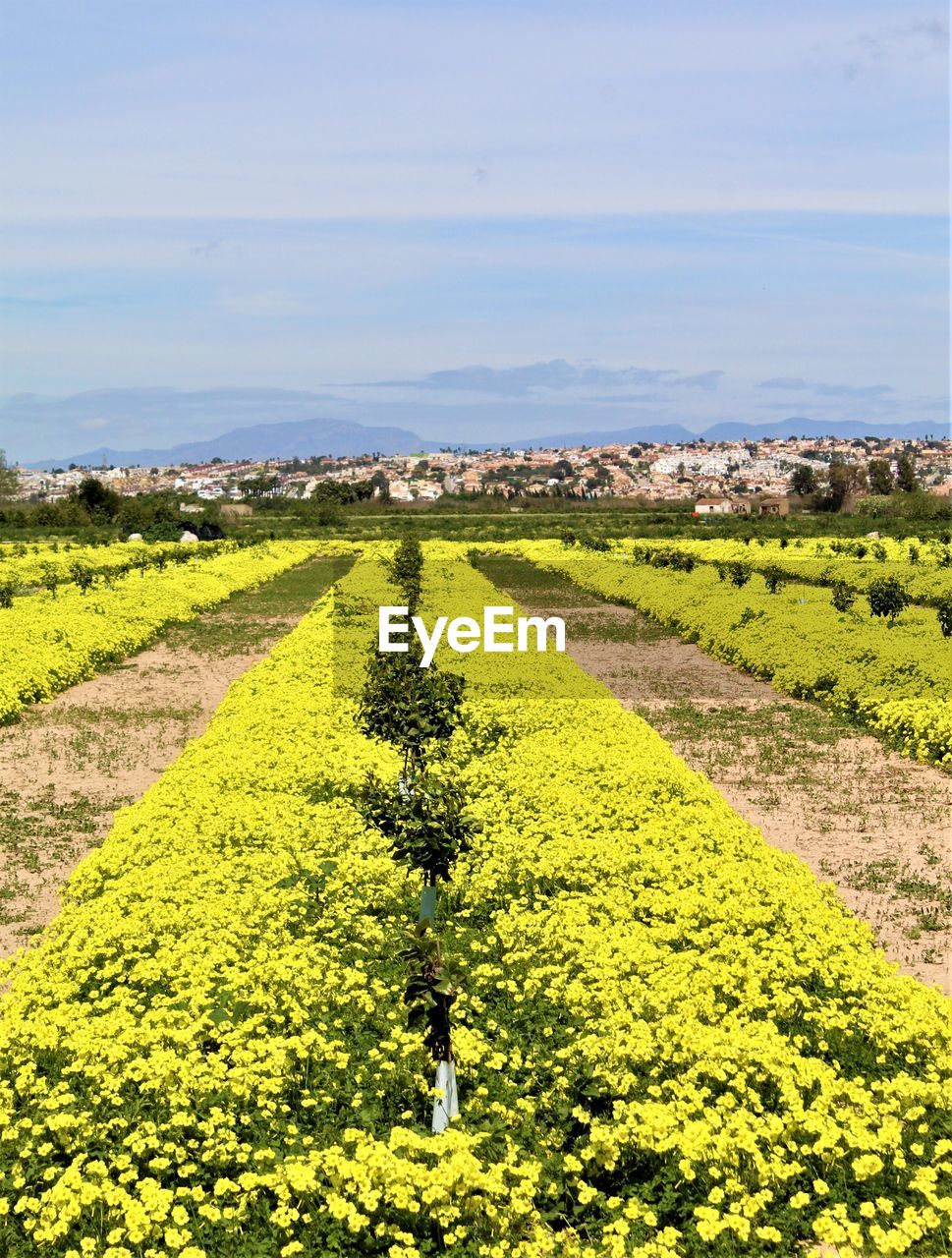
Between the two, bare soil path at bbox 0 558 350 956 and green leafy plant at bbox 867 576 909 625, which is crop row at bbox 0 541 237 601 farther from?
green leafy plant at bbox 867 576 909 625

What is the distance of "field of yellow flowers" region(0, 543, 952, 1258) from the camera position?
A: 7.12m

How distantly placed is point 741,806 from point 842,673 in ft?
29.9

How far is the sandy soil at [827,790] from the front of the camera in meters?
12.6

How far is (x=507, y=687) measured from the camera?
23953 mm

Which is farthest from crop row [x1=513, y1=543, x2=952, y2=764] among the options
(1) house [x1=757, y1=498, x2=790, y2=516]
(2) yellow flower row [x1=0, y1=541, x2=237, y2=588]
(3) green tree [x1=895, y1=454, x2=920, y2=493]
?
(3) green tree [x1=895, y1=454, x2=920, y2=493]

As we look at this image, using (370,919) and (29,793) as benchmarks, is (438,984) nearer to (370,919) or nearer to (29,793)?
(370,919)

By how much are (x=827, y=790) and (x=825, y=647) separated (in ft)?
36.1

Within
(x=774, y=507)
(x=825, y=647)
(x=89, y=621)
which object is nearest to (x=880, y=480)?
(x=774, y=507)

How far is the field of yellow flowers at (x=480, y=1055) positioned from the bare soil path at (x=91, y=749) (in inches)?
32.2

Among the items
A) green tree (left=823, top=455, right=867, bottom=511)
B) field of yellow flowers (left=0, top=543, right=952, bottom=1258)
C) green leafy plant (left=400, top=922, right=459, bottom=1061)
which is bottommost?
field of yellow flowers (left=0, top=543, right=952, bottom=1258)

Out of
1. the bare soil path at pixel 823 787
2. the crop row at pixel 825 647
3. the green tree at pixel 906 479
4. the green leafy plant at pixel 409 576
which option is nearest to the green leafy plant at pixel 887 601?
the crop row at pixel 825 647

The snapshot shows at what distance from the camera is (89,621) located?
3312 centimetres

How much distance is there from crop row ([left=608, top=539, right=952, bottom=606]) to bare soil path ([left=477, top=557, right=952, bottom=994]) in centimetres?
1634

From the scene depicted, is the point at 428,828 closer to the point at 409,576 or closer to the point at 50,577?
the point at 409,576
